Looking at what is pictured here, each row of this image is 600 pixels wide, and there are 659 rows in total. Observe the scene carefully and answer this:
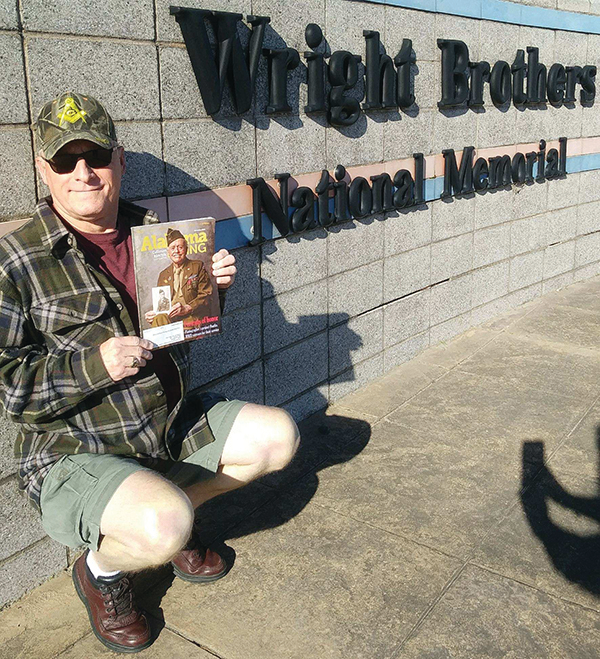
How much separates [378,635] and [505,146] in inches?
196

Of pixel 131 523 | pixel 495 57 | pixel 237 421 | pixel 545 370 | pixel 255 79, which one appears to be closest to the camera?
pixel 131 523

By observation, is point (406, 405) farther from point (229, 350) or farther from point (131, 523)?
point (131, 523)

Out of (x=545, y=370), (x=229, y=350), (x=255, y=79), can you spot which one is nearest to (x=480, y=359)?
(x=545, y=370)

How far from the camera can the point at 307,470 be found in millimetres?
4363

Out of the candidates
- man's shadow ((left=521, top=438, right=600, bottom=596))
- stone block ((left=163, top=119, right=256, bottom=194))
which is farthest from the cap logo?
man's shadow ((left=521, top=438, right=600, bottom=596))

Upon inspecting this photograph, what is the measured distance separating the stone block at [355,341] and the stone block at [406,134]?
1.17m

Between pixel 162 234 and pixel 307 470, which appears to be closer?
pixel 162 234

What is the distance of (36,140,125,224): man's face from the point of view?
2.83 meters

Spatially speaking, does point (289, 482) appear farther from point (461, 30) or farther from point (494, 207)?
point (461, 30)

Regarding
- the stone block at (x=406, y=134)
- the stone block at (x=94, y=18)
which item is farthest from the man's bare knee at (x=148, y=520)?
the stone block at (x=406, y=134)

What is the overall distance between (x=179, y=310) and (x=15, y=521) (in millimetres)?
1279

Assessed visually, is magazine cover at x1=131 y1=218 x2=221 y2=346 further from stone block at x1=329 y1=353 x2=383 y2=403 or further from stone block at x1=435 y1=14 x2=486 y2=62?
stone block at x1=435 y1=14 x2=486 y2=62

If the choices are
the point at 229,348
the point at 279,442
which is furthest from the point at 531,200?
the point at 279,442

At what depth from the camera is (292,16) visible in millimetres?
4434
